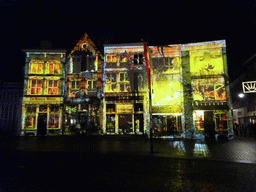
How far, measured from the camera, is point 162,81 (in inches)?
886

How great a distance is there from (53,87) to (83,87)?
12.8ft

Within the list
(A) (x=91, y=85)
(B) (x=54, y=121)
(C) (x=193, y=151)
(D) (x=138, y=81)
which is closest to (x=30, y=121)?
(B) (x=54, y=121)

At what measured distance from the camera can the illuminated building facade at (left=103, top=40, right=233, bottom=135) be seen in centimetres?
2130

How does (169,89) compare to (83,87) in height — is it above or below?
below

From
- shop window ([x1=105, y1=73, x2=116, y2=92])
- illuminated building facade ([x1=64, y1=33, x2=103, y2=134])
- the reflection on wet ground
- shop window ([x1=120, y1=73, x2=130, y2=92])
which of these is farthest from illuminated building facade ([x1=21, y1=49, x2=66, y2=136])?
the reflection on wet ground

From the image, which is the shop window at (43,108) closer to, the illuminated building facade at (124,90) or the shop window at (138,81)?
the illuminated building facade at (124,90)

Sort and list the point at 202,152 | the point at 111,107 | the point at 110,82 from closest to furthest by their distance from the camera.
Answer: the point at 202,152, the point at 111,107, the point at 110,82

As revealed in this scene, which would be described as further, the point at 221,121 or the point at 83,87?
the point at 83,87

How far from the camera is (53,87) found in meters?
24.0

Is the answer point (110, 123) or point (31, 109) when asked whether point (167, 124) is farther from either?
point (31, 109)

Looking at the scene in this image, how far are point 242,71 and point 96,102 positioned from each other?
79.0 ft

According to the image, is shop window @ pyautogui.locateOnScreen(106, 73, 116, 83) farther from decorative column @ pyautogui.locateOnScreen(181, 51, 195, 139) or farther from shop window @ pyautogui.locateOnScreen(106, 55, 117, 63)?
decorative column @ pyautogui.locateOnScreen(181, 51, 195, 139)

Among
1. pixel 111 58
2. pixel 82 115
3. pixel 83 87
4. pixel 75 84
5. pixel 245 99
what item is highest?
pixel 111 58

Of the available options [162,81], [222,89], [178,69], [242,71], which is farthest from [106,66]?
[242,71]
